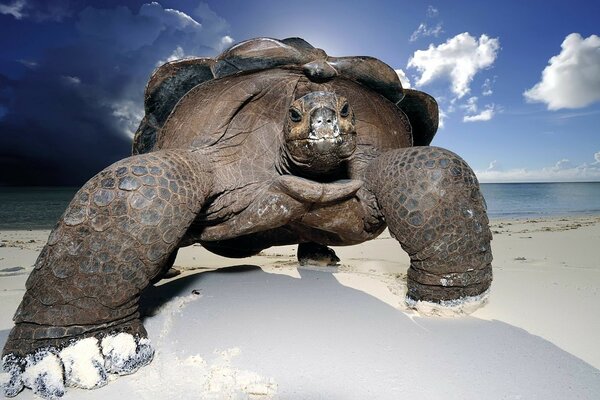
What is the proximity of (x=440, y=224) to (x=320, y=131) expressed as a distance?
0.92 meters

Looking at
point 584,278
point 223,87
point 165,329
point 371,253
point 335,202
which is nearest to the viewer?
point 165,329

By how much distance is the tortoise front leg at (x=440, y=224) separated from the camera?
217 cm

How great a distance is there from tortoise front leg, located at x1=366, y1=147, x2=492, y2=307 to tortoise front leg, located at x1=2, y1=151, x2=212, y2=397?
139cm

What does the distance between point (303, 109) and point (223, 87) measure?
37.8 inches

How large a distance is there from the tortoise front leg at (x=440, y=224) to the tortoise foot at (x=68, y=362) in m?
1.65

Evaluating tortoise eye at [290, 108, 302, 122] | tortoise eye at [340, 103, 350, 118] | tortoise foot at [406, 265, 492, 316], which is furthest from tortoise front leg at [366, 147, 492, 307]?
tortoise eye at [290, 108, 302, 122]

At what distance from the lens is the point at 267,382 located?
1586mm

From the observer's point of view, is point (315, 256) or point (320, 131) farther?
point (315, 256)

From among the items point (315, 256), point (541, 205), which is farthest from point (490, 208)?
point (315, 256)

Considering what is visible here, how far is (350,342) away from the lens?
1939 millimetres

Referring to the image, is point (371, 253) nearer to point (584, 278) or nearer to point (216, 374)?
point (584, 278)

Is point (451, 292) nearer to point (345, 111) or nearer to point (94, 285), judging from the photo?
point (345, 111)

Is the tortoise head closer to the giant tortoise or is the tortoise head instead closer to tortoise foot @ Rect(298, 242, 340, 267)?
the giant tortoise

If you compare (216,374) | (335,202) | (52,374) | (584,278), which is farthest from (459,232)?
(52,374)
